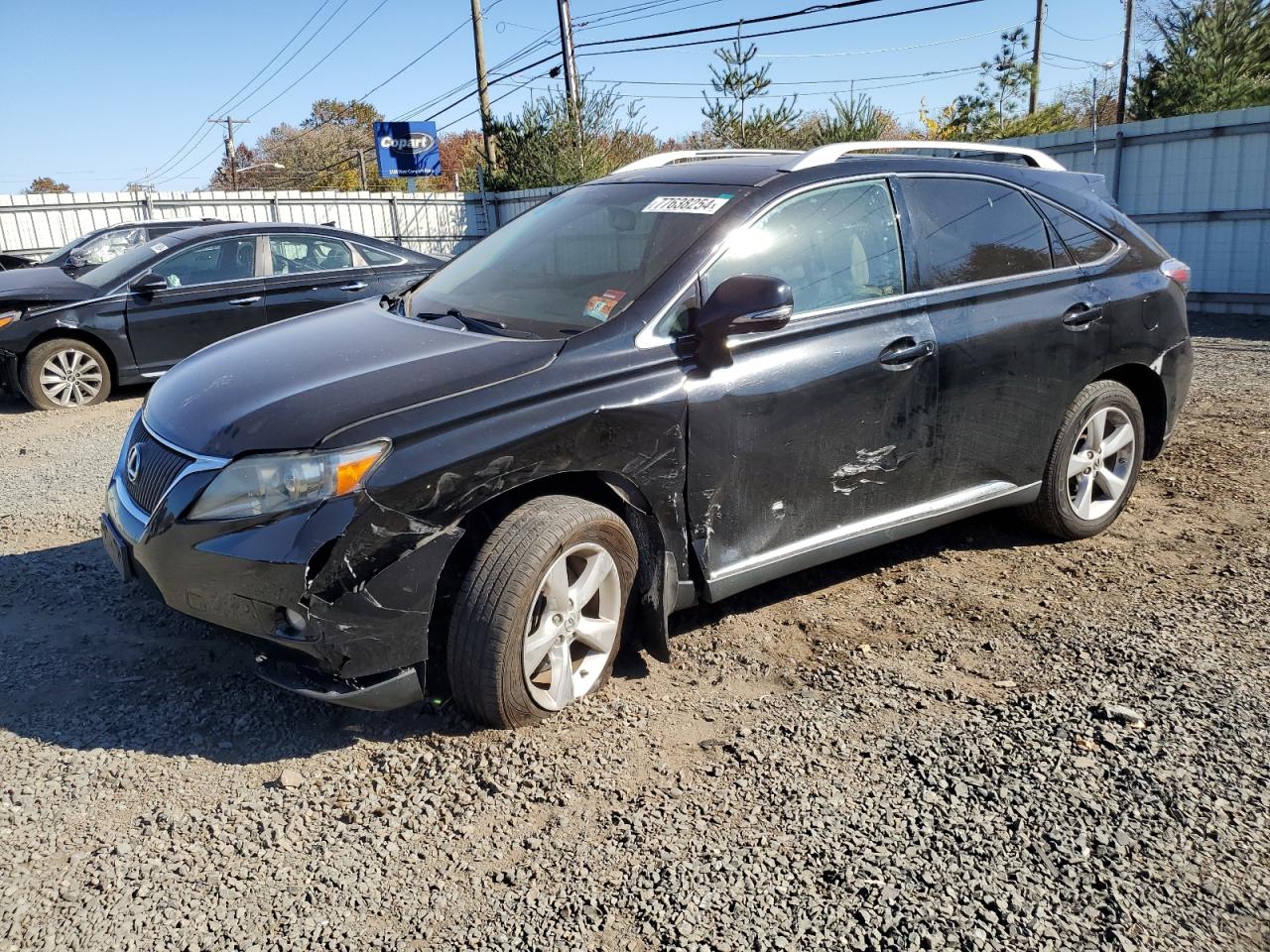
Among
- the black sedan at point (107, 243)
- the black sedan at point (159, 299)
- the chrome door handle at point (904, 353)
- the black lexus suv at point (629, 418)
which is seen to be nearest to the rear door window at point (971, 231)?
the black lexus suv at point (629, 418)

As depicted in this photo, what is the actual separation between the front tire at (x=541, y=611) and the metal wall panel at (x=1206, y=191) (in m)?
11.5

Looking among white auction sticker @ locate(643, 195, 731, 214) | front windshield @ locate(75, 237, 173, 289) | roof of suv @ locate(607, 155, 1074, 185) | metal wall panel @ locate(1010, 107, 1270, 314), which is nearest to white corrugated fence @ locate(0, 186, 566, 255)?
front windshield @ locate(75, 237, 173, 289)

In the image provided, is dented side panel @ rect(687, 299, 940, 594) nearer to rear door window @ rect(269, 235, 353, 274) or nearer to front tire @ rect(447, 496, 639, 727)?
front tire @ rect(447, 496, 639, 727)

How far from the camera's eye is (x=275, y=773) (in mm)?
2914

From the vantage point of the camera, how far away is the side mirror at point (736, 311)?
126 inches

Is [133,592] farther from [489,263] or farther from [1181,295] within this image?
[1181,295]

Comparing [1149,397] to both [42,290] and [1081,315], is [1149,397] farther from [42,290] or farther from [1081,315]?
[42,290]

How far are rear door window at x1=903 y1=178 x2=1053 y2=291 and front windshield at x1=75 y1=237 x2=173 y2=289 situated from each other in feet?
24.3

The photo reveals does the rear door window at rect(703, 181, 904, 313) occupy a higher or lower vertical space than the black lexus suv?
higher

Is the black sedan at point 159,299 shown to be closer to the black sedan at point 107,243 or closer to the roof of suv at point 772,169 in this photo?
the black sedan at point 107,243

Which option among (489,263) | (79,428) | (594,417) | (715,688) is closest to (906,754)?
(715,688)

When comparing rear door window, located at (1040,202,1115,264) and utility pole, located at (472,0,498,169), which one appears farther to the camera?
utility pole, located at (472,0,498,169)

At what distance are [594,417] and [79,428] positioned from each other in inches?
253

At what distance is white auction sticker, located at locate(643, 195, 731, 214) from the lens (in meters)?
3.60
